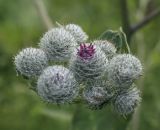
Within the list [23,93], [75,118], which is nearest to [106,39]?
[75,118]

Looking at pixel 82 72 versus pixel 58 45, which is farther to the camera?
pixel 58 45

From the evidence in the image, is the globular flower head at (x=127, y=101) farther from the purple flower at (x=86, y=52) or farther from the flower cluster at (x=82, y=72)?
the purple flower at (x=86, y=52)

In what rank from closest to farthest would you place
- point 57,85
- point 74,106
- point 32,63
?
point 57,85 → point 32,63 → point 74,106

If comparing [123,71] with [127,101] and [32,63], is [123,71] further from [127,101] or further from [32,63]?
[32,63]

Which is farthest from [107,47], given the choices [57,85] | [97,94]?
[57,85]

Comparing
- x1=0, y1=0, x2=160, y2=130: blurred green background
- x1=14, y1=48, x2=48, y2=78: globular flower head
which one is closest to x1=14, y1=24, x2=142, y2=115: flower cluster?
x1=14, y1=48, x2=48, y2=78: globular flower head

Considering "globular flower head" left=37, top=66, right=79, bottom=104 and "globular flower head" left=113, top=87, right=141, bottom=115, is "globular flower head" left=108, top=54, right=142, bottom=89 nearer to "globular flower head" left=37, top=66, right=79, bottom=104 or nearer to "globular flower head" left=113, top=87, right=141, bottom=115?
"globular flower head" left=113, top=87, right=141, bottom=115
